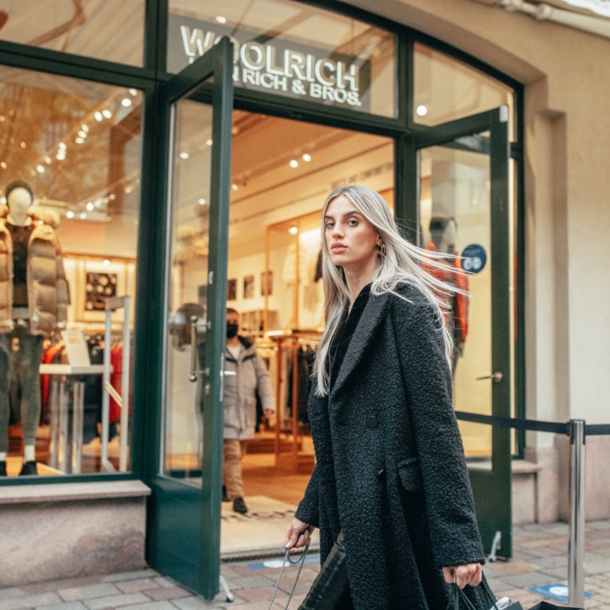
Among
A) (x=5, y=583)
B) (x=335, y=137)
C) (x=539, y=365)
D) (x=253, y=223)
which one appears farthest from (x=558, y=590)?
(x=253, y=223)

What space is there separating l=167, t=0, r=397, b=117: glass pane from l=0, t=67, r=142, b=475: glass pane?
0.67m

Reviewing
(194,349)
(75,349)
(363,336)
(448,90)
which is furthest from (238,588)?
(448,90)

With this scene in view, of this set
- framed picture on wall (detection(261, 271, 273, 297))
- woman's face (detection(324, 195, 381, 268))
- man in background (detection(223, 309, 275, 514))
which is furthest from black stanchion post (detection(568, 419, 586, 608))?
framed picture on wall (detection(261, 271, 273, 297))

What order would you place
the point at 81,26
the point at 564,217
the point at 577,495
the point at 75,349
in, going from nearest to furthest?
the point at 577,495, the point at 81,26, the point at 75,349, the point at 564,217

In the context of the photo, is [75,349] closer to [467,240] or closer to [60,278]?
[60,278]

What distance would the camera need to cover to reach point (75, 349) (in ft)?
19.3

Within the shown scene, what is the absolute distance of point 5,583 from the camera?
469 centimetres

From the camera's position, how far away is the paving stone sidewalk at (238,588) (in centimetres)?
Answer: 439

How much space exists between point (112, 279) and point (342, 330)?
14.1 feet

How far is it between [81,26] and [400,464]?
4360 mm

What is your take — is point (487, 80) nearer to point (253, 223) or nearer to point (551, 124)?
point (551, 124)

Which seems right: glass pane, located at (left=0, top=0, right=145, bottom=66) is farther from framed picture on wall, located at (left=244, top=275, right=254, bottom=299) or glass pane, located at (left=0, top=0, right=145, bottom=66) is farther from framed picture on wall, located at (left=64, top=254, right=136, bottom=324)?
framed picture on wall, located at (left=244, top=275, right=254, bottom=299)

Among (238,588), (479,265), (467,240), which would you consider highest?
(467,240)

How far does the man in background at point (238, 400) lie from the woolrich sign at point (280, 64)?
2.31m
